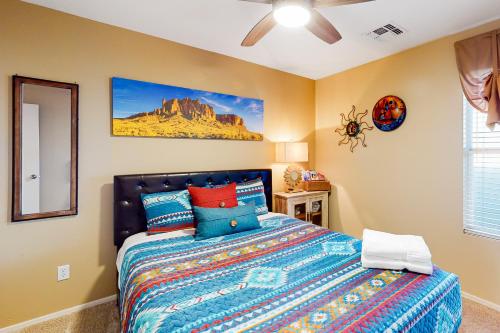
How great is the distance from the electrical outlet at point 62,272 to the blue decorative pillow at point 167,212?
29.8 inches

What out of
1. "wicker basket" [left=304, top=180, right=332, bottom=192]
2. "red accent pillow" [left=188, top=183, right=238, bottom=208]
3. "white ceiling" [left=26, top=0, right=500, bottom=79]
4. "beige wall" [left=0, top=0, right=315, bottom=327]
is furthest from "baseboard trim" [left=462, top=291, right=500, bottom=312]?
"beige wall" [left=0, top=0, right=315, bottom=327]

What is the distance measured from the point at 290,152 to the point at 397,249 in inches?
71.7

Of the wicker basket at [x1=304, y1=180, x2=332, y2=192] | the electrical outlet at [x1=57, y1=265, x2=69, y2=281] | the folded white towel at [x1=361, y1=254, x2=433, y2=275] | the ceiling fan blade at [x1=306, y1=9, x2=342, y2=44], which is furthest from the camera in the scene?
the wicker basket at [x1=304, y1=180, x2=332, y2=192]

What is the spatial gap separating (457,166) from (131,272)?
289 centimetres

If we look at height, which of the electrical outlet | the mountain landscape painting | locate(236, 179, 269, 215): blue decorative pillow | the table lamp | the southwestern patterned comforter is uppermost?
the mountain landscape painting

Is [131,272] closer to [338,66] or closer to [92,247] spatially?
[92,247]

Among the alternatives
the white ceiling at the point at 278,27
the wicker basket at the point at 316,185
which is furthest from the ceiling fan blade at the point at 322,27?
the wicker basket at the point at 316,185

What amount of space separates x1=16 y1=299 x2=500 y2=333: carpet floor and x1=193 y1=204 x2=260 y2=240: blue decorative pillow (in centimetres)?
100

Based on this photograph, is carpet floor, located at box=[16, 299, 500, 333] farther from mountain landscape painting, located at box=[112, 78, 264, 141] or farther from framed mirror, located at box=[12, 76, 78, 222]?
mountain landscape painting, located at box=[112, 78, 264, 141]

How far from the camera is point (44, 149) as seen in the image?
1.98 meters

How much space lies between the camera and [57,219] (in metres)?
2.04

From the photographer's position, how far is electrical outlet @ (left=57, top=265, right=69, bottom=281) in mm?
2045

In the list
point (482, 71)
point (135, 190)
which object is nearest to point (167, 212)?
point (135, 190)

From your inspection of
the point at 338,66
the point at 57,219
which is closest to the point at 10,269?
the point at 57,219
